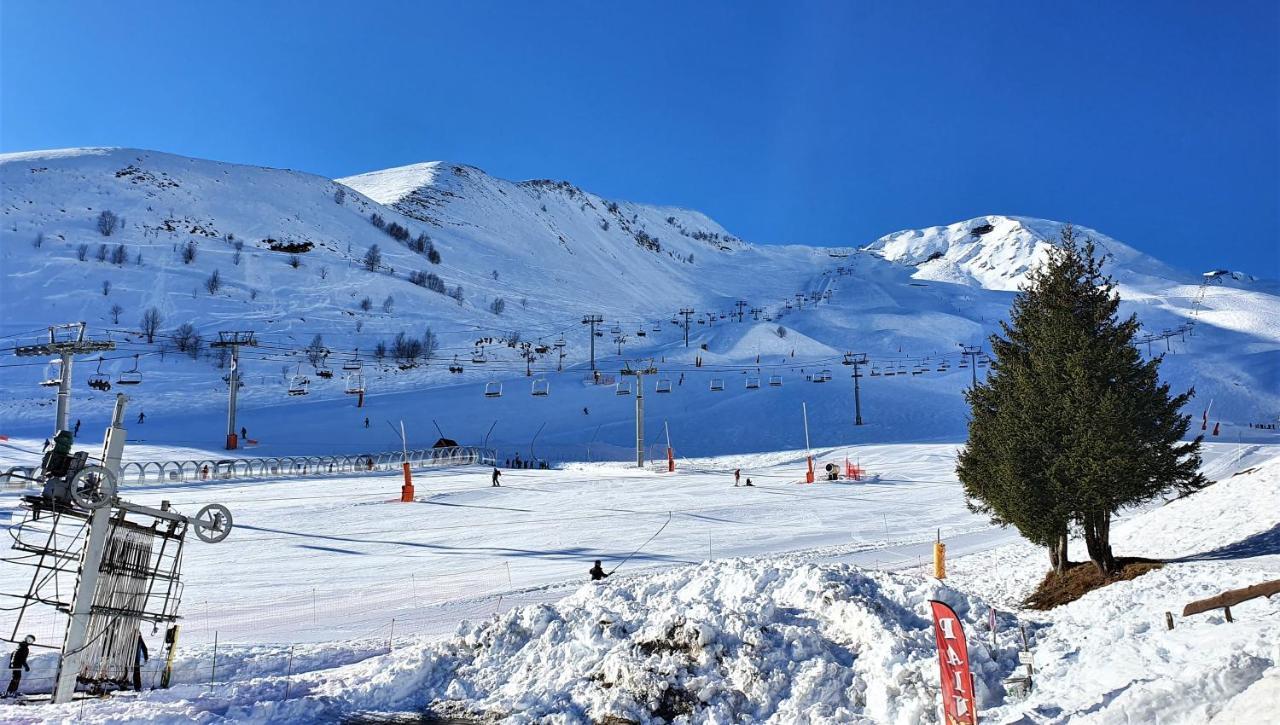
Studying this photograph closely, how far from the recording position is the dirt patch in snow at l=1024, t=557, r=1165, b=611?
14617 mm

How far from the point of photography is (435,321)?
100000 mm

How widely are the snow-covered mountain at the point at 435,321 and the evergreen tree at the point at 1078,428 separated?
141 feet

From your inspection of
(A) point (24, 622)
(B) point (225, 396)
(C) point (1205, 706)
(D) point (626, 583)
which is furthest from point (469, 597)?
(B) point (225, 396)

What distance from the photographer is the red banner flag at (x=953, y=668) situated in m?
7.00

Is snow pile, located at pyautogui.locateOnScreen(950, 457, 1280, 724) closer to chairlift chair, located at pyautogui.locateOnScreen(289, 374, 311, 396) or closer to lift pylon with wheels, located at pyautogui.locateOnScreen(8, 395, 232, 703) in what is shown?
lift pylon with wheels, located at pyautogui.locateOnScreen(8, 395, 232, 703)

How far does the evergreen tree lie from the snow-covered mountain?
42.9 m

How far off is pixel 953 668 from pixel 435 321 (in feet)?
321

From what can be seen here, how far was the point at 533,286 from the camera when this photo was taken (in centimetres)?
14138

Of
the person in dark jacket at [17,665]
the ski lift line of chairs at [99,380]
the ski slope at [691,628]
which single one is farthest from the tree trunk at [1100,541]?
the ski lift line of chairs at [99,380]

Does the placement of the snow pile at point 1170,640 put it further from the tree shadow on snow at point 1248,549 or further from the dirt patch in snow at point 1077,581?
the dirt patch in snow at point 1077,581

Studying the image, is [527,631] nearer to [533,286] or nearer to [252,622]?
[252,622]

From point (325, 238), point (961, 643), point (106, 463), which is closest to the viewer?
point (961, 643)

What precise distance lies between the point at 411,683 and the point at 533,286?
133 metres

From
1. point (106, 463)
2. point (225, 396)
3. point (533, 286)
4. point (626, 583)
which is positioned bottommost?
point (626, 583)
